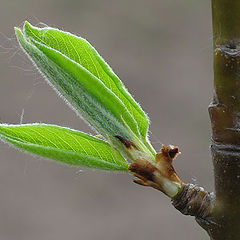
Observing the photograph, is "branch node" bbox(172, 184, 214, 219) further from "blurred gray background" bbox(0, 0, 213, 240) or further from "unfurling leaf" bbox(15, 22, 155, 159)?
"blurred gray background" bbox(0, 0, 213, 240)

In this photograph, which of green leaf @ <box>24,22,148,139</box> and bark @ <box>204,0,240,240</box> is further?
green leaf @ <box>24,22,148,139</box>

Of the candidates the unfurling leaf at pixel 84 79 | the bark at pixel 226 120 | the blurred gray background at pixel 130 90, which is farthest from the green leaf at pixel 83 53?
the blurred gray background at pixel 130 90

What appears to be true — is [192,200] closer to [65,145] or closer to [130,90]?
[65,145]

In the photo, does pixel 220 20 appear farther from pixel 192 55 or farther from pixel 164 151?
pixel 192 55

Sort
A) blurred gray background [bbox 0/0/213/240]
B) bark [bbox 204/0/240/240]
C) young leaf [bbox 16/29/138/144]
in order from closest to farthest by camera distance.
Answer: bark [bbox 204/0/240/240], young leaf [bbox 16/29/138/144], blurred gray background [bbox 0/0/213/240]

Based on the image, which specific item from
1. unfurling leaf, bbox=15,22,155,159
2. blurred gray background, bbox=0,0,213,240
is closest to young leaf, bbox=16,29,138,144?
unfurling leaf, bbox=15,22,155,159

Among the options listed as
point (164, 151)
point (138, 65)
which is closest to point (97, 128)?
point (164, 151)

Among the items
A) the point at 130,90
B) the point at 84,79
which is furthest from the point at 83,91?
the point at 130,90
